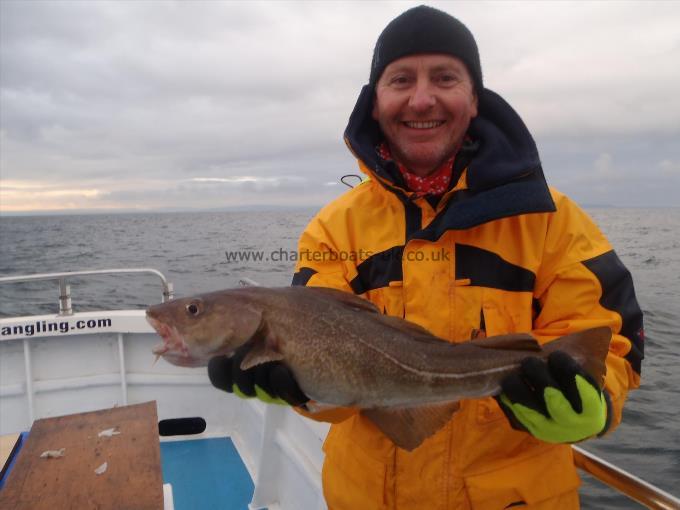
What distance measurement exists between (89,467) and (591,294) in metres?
3.25

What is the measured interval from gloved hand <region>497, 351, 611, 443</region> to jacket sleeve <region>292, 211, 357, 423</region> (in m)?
1.02

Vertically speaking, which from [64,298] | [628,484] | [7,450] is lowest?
[7,450]

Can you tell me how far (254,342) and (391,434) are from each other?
83cm

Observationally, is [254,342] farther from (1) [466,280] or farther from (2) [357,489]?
(1) [466,280]

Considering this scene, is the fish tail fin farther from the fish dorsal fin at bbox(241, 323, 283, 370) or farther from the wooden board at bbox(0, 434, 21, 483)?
the wooden board at bbox(0, 434, 21, 483)

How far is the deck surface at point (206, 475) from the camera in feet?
18.1

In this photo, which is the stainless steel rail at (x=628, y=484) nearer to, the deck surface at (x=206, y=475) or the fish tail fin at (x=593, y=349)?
the fish tail fin at (x=593, y=349)

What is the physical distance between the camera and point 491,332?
272cm

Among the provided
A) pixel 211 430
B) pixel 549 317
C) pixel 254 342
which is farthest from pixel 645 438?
pixel 254 342

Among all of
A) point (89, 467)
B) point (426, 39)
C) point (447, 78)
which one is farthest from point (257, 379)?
point (426, 39)

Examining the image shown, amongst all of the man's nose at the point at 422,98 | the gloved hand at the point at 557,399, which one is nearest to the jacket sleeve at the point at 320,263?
the man's nose at the point at 422,98

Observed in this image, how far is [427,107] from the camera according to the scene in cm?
295

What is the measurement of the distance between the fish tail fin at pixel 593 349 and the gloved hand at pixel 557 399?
0.06 meters

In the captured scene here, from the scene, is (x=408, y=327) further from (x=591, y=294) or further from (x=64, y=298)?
(x=64, y=298)
